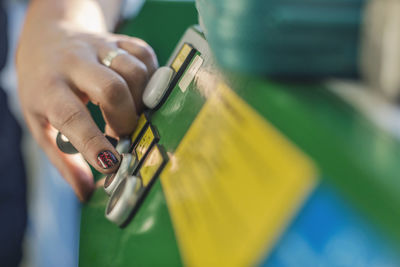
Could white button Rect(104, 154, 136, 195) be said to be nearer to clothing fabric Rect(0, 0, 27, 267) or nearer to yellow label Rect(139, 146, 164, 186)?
yellow label Rect(139, 146, 164, 186)

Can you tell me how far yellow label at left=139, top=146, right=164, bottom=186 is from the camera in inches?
19.8

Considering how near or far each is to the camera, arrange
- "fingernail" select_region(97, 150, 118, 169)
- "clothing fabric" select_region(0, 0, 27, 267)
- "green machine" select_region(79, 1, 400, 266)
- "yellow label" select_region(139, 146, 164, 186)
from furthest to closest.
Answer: "clothing fabric" select_region(0, 0, 27, 267), "fingernail" select_region(97, 150, 118, 169), "yellow label" select_region(139, 146, 164, 186), "green machine" select_region(79, 1, 400, 266)

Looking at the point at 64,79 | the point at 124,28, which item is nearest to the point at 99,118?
the point at 64,79

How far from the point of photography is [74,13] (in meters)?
0.89

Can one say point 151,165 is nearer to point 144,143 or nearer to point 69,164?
point 144,143

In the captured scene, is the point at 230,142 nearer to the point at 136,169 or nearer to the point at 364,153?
the point at 364,153

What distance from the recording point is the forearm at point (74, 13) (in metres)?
0.87

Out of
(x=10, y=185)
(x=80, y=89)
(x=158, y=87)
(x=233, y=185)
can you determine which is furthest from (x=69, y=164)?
(x=10, y=185)

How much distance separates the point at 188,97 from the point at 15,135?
1206mm

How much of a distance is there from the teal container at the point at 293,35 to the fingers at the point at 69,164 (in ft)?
1.86

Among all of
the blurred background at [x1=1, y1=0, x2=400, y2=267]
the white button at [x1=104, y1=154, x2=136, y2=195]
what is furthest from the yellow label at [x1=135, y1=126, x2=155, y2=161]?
the blurred background at [x1=1, y1=0, x2=400, y2=267]

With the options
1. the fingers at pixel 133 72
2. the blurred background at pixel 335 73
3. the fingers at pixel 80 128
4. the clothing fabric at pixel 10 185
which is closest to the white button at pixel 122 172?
the fingers at pixel 80 128

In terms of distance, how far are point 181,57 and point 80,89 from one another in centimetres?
18

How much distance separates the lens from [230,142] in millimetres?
343
